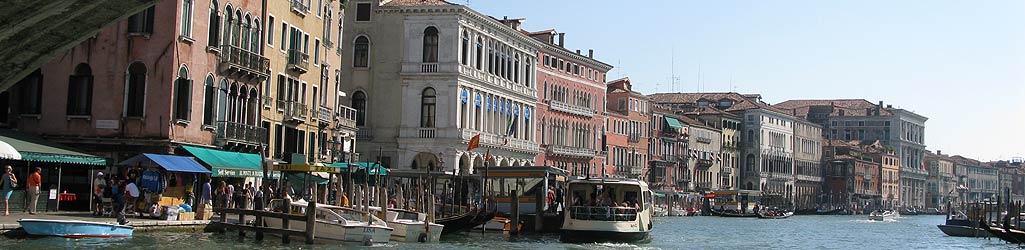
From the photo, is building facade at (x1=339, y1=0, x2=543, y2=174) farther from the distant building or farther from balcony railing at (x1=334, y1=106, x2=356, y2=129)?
the distant building

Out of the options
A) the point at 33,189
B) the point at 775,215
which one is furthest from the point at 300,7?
the point at 775,215

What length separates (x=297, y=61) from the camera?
119ft

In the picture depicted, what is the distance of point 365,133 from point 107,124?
21887 millimetres

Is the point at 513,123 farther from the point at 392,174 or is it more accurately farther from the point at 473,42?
the point at 392,174

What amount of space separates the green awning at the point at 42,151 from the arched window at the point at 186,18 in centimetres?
334

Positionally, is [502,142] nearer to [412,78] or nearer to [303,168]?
[412,78]

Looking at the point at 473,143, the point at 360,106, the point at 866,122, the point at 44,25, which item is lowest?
the point at 44,25

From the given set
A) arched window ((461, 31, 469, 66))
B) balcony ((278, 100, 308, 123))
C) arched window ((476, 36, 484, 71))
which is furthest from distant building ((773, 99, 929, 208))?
balcony ((278, 100, 308, 123))

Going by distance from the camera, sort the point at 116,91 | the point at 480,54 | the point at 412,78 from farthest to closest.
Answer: the point at 480,54
the point at 412,78
the point at 116,91

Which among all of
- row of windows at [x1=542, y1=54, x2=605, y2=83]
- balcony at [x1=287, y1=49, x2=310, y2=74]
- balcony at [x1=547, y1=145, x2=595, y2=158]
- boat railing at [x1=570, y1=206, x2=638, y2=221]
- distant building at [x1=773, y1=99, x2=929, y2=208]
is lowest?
boat railing at [x1=570, y1=206, x2=638, y2=221]

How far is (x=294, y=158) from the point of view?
34.7 meters

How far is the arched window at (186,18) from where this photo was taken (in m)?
29.0

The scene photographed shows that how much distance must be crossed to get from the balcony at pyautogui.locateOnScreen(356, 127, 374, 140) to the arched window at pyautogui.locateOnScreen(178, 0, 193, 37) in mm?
20815

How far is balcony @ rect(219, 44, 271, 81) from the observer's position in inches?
1222
